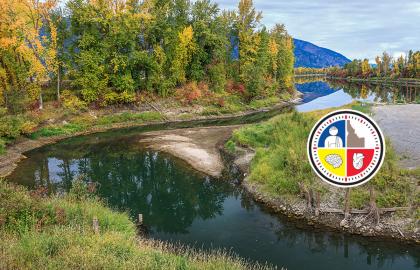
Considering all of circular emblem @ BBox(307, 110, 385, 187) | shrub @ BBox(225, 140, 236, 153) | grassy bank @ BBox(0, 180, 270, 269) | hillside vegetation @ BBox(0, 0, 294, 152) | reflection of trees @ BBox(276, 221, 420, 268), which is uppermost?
hillside vegetation @ BBox(0, 0, 294, 152)

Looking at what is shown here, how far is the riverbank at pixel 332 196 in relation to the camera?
22.0m

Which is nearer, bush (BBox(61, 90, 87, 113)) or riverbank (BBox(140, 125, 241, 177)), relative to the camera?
riverbank (BBox(140, 125, 241, 177))

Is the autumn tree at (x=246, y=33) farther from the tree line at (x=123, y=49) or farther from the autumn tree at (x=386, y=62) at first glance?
the autumn tree at (x=386, y=62)

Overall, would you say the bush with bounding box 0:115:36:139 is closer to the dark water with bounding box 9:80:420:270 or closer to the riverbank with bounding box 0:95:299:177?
the riverbank with bounding box 0:95:299:177

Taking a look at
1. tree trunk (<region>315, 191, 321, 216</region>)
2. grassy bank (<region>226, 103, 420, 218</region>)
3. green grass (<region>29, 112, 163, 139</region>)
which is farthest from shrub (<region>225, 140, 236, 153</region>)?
green grass (<region>29, 112, 163, 139</region>)

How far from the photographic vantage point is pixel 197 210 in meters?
27.4

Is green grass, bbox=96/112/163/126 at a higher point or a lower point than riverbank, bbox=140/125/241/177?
higher

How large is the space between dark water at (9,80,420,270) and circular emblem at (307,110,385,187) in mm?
10768

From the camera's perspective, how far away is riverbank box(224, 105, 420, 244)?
22.0 meters

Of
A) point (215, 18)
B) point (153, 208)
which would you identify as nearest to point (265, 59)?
point (215, 18)

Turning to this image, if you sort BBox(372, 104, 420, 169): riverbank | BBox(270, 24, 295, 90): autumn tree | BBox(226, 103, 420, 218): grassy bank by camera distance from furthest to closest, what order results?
BBox(270, 24, 295, 90): autumn tree → BBox(372, 104, 420, 169): riverbank → BBox(226, 103, 420, 218): grassy bank

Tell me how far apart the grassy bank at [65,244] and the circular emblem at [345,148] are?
5523 mm

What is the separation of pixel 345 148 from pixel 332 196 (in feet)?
53.3

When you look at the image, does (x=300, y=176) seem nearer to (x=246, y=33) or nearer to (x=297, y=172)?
(x=297, y=172)
